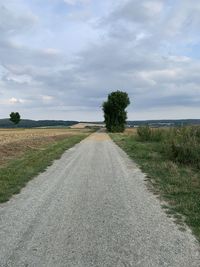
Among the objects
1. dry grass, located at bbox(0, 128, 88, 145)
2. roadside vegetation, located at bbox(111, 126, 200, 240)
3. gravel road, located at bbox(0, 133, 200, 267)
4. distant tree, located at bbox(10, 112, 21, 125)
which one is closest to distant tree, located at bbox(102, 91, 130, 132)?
dry grass, located at bbox(0, 128, 88, 145)

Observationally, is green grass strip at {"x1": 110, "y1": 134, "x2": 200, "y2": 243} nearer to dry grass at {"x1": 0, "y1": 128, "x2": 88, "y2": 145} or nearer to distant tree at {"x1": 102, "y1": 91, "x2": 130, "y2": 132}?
dry grass at {"x1": 0, "y1": 128, "x2": 88, "y2": 145}

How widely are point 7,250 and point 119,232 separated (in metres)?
1.93

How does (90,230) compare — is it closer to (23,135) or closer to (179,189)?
(179,189)

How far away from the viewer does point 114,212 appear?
26.9 ft

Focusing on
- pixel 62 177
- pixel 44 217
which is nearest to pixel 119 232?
pixel 44 217

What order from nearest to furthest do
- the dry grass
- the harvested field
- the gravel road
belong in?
the gravel road
the harvested field
the dry grass

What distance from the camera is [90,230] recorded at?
6766 mm

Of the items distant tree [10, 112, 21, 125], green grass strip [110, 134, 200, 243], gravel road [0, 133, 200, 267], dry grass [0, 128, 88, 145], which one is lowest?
dry grass [0, 128, 88, 145]

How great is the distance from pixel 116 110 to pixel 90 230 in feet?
282

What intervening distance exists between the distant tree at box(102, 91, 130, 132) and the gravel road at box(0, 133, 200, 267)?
80735mm

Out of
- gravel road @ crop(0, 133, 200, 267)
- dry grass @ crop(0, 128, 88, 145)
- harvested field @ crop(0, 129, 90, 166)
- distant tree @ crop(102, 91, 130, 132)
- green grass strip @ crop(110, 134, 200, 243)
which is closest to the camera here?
gravel road @ crop(0, 133, 200, 267)

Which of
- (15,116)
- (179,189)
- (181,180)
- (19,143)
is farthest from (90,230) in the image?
(15,116)

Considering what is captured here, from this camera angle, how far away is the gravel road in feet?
17.6

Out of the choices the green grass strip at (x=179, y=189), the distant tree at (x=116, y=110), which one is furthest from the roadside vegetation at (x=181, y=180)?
the distant tree at (x=116, y=110)
